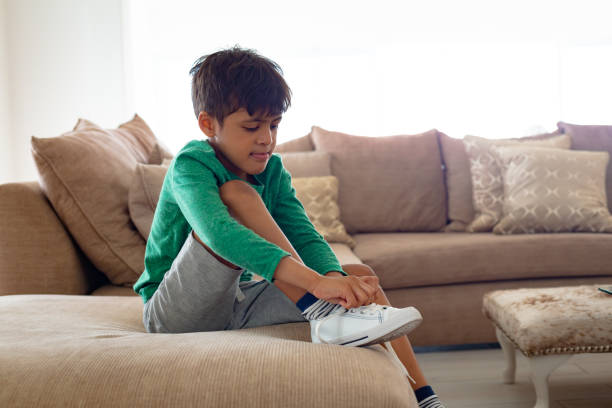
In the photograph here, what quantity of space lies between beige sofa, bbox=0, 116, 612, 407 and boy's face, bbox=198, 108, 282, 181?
38 cm

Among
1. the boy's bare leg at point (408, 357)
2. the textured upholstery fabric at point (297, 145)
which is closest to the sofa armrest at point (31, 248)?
the boy's bare leg at point (408, 357)

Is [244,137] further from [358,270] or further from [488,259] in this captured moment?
[488,259]

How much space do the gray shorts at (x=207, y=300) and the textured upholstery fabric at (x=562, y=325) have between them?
0.72 metres

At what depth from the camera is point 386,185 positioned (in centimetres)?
293

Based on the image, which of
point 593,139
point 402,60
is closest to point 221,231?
point 593,139

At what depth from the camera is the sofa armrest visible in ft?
5.75

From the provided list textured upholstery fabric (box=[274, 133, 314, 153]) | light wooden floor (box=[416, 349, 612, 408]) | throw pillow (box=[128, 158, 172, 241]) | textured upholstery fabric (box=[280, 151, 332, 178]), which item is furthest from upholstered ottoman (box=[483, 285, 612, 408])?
textured upholstery fabric (box=[274, 133, 314, 153])

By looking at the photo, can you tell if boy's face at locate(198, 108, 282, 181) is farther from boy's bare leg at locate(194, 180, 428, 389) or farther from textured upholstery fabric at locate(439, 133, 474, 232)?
textured upholstery fabric at locate(439, 133, 474, 232)

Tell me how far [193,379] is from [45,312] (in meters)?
0.63

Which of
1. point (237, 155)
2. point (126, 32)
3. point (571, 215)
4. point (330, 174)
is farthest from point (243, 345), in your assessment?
point (126, 32)

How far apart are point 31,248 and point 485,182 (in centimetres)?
201

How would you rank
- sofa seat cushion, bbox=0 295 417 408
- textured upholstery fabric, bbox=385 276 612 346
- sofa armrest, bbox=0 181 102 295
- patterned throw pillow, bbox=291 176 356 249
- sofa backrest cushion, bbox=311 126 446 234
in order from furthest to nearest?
sofa backrest cushion, bbox=311 126 446 234
patterned throw pillow, bbox=291 176 356 249
textured upholstery fabric, bbox=385 276 612 346
sofa armrest, bbox=0 181 102 295
sofa seat cushion, bbox=0 295 417 408

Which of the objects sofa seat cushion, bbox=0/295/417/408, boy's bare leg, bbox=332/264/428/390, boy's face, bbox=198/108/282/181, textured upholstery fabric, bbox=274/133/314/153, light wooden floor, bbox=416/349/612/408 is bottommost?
light wooden floor, bbox=416/349/612/408

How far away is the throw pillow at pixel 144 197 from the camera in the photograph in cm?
188
